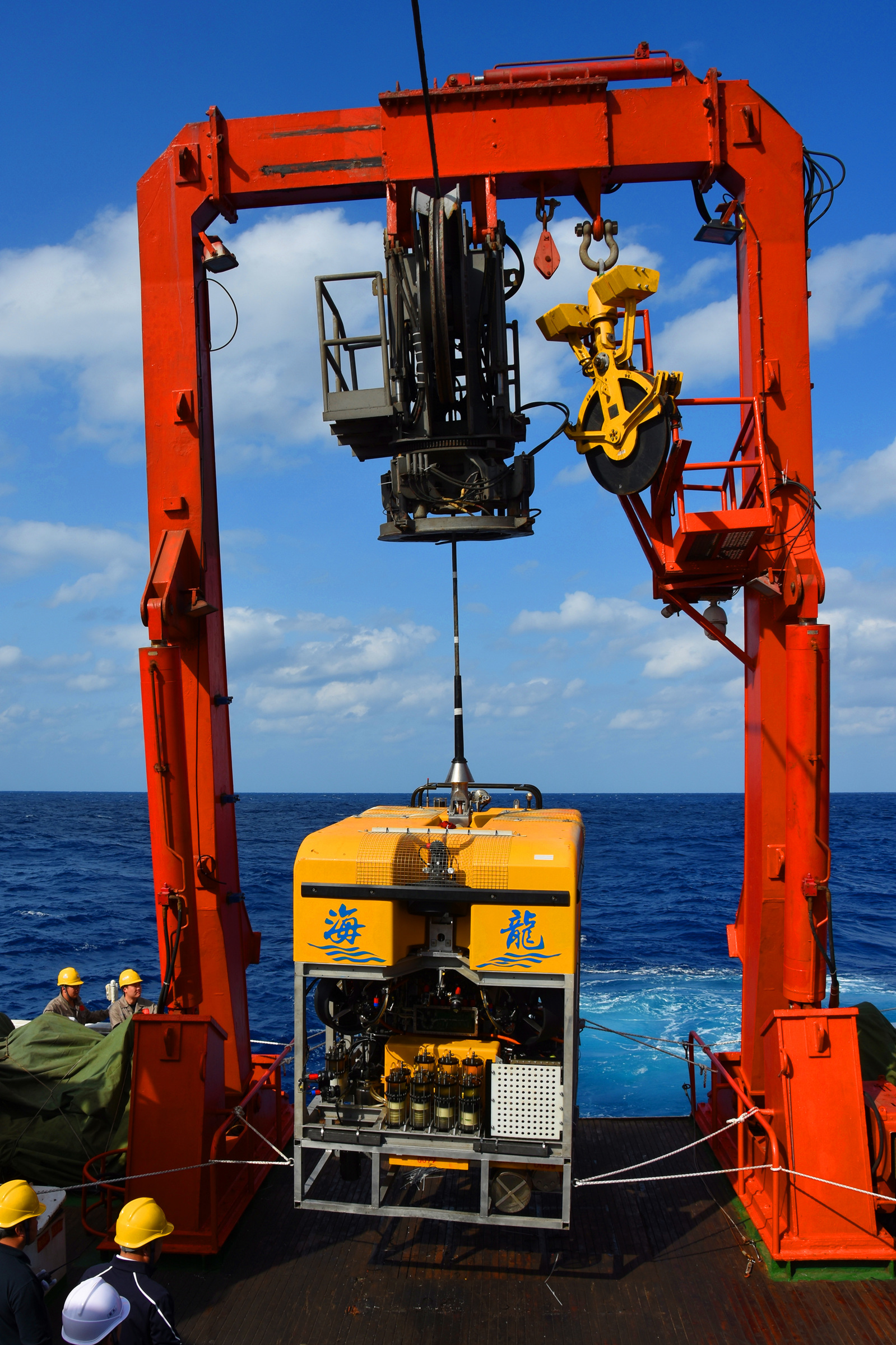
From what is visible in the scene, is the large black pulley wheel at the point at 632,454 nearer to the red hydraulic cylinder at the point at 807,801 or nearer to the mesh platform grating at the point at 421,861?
the red hydraulic cylinder at the point at 807,801

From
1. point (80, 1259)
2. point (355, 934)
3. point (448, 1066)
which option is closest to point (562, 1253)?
point (448, 1066)

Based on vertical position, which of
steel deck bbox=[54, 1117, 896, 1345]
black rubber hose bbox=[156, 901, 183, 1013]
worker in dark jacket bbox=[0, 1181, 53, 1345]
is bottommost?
steel deck bbox=[54, 1117, 896, 1345]

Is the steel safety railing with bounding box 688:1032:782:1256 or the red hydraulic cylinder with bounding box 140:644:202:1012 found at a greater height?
the red hydraulic cylinder with bounding box 140:644:202:1012

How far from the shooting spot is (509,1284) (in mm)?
6742

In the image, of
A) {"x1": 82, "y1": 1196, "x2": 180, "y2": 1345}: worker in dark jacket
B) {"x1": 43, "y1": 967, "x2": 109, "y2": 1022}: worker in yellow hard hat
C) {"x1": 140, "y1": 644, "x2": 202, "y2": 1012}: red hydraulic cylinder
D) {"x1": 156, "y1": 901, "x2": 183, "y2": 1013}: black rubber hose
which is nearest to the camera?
{"x1": 82, "y1": 1196, "x2": 180, "y2": 1345}: worker in dark jacket

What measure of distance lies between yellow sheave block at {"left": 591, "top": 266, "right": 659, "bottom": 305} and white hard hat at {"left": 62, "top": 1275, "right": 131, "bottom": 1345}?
25.2ft

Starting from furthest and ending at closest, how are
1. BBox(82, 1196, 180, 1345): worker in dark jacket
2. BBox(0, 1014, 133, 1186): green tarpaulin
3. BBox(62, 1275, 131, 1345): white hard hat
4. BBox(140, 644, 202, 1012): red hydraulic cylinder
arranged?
1. BBox(0, 1014, 133, 1186): green tarpaulin
2. BBox(140, 644, 202, 1012): red hydraulic cylinder
3. BBox(82, 1196, 180, 1345): worker in dark jacket
4. BBox(62, 1275, 131, 1345): white hard hat

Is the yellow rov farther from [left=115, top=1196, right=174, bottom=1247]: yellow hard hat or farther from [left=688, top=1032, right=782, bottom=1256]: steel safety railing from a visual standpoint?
[left=115, top=1196, right=174, bottom=1247]: yellow hard hat

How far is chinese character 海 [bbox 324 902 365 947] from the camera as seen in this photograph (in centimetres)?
673

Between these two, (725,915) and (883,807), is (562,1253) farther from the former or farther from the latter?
(883,807)

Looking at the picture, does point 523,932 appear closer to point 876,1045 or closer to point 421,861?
point 421,861

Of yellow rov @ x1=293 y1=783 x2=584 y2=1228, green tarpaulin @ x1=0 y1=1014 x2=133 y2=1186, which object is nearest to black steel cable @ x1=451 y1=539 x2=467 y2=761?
yellow rov @ x1=293 y1=783 x2=584 y2=1228

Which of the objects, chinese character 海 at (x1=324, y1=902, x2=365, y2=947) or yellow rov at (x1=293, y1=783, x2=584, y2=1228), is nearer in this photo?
yellow rov at (x1=293, y1=783, x2=584, y2=1228)

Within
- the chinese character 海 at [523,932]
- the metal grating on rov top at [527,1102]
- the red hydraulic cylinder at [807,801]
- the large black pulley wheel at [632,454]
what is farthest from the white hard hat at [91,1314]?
the large black pulley wheel at [632,454]
